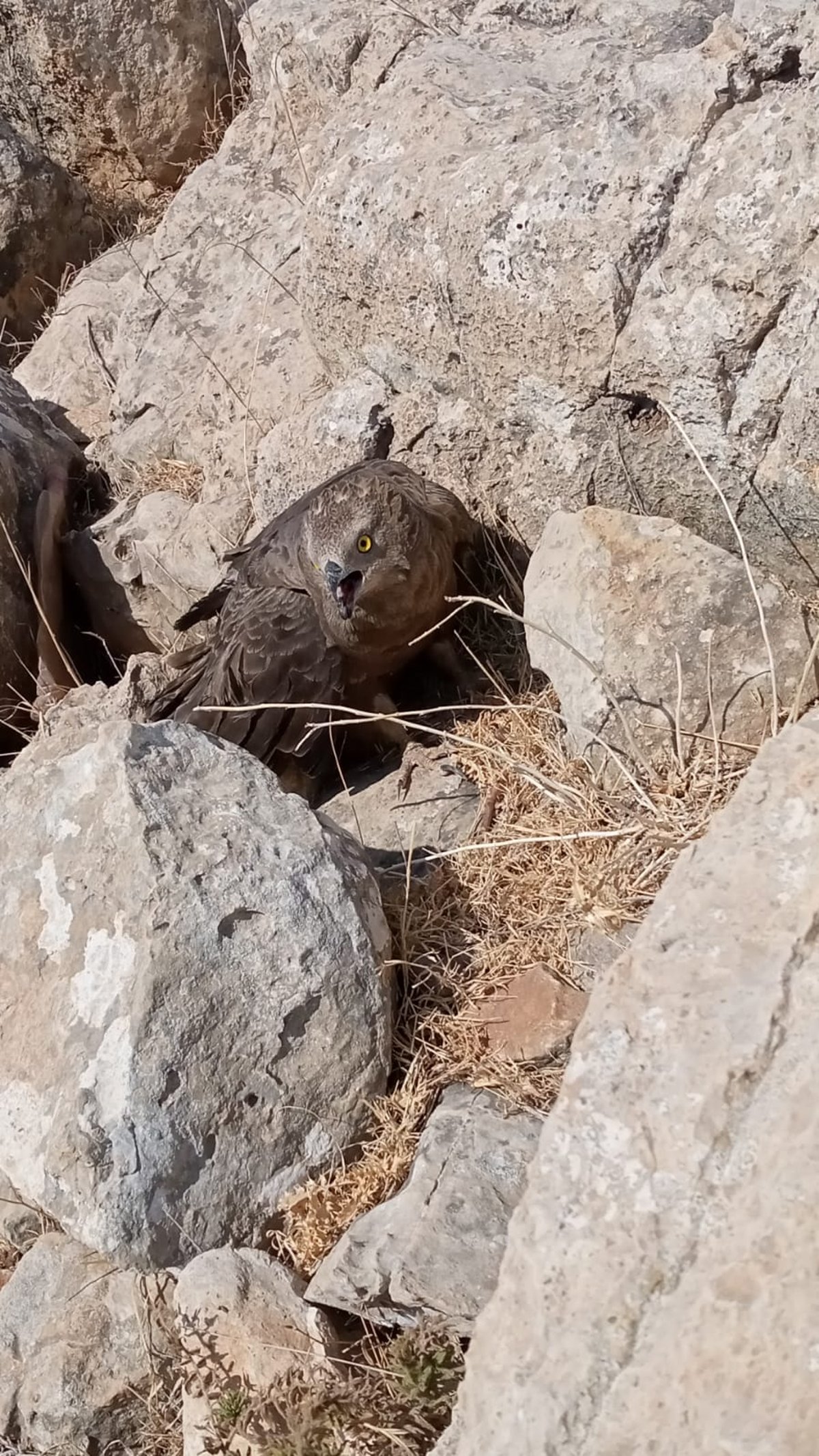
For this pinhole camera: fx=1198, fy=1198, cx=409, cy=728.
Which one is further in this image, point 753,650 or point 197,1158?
point 753,650

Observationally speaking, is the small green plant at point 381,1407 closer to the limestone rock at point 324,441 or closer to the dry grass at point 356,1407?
the dry grass at point 356,1407

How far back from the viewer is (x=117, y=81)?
23.4 ft

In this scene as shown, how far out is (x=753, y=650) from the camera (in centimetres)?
344

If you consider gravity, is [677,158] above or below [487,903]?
above

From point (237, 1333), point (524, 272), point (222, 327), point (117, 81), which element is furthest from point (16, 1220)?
point (117, 81)

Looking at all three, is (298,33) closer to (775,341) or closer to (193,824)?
(775,341)

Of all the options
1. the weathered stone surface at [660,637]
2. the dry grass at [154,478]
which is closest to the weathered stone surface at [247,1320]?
the weathered stone surface at [660,637]

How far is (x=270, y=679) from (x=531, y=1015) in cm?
189

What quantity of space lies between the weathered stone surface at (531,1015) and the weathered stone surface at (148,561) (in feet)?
9.28

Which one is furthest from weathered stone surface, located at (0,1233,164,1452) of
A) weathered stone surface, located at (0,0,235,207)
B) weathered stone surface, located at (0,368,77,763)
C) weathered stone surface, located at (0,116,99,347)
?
weathered stone surface, located at (0,0,235,207)

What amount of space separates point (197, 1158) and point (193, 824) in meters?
0.83

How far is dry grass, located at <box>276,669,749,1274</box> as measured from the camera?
2982 millimetres

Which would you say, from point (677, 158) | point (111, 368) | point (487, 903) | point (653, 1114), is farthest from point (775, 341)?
point (111, 368)

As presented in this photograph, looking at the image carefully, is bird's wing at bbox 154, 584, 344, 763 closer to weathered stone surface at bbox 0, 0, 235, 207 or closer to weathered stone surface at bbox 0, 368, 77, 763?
weathered stone surface at bbox 0, 368, 77, 763
